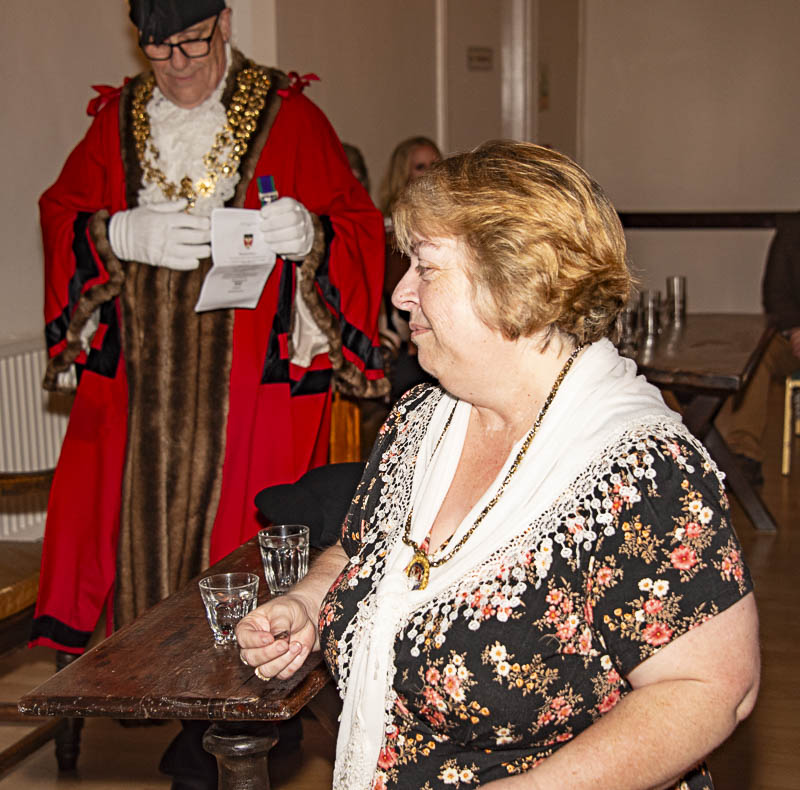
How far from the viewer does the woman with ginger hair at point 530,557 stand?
4.01 ft

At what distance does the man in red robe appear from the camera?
109 inches

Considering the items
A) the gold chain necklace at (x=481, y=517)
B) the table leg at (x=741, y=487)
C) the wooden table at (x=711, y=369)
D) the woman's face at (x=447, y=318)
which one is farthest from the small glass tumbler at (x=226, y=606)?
the table leg at (x=741, y=487)

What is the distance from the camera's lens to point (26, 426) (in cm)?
377

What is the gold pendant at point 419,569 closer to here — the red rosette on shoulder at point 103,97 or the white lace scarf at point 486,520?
the white lace scarf at point 486,520

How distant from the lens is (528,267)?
138 cm

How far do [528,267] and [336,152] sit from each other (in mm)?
1666

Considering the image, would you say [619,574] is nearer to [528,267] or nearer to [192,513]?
[528,267]

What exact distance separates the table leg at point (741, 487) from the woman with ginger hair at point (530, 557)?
3.20 metres

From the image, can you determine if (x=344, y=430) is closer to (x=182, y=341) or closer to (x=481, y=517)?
(x=182, y=341)

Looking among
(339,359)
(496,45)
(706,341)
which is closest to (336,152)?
(339,359)

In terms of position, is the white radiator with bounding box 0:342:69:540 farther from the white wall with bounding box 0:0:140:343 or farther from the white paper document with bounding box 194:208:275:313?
the white paper document with bounding box 194:208:275:313

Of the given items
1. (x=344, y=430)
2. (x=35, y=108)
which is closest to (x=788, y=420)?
(x=344, y=430)

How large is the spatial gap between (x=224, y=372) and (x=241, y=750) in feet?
4.29

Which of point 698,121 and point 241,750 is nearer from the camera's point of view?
point 241,750
